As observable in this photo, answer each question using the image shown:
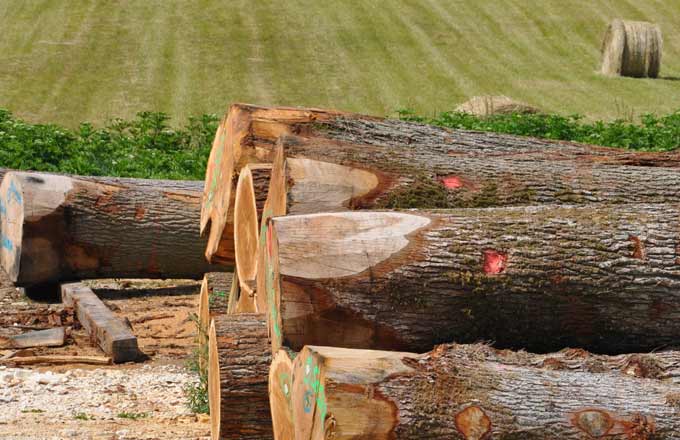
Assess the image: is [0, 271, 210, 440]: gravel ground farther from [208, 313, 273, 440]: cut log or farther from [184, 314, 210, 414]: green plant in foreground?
[208, 313, 273, 440]: cut log

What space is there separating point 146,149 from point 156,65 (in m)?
9.69

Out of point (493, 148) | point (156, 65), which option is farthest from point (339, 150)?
point (156, 65)

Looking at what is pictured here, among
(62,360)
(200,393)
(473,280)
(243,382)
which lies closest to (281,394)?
(243,382)

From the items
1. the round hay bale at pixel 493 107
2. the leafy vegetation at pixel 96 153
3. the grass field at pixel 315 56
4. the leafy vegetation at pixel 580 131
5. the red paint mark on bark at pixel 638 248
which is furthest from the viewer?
the grass field at pixel 315 56

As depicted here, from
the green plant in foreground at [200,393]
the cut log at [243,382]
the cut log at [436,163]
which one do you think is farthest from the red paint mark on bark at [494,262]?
the green plant in foreground at [200,393]

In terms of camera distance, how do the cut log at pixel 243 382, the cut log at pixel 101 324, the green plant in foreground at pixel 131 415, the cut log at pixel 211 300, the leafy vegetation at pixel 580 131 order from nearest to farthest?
the cut log at pixel 243 382
the green plant in foreground at pixel 131 415
the cut log at pixel 211 300
the cut log at pixel 101 324
the leafy vegetation at pixel 580 131

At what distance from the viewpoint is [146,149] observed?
1195cm

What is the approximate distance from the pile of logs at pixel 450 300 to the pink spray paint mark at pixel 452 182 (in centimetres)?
1

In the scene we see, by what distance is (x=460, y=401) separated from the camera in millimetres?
3812

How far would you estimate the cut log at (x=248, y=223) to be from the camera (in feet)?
18.1

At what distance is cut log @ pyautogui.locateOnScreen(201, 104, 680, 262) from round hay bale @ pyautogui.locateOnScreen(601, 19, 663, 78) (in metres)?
15.8

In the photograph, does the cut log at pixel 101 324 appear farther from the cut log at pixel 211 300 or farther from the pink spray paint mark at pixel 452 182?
the pink spray paint mark at pixel 452 182

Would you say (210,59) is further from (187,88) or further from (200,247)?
(200,247)

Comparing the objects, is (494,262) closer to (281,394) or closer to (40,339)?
(281,394)
